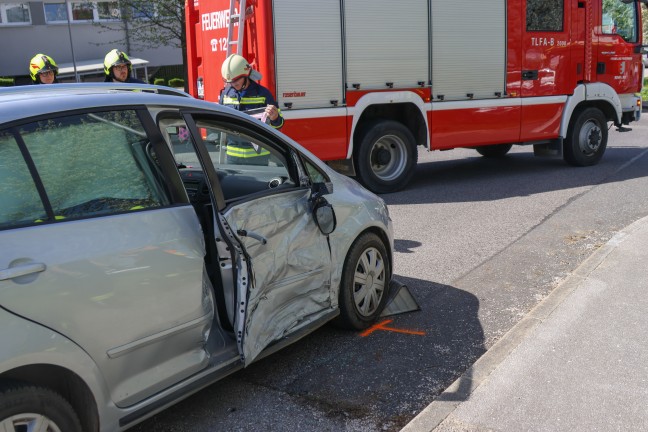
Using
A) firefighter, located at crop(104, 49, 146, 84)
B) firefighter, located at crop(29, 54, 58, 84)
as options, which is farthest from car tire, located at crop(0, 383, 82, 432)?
firefighter, located at crop(29, 54, 58, 84)

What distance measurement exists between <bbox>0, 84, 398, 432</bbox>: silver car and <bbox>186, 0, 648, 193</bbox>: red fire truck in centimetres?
487

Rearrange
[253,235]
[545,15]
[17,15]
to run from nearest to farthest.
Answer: [253,235] → [545,15] → [17,15]

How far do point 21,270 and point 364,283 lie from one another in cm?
258

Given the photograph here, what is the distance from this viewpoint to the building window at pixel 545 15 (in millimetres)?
10992

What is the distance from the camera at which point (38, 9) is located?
3111 centimetres

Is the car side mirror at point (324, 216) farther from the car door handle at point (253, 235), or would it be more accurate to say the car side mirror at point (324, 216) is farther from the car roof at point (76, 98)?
the car roof at point (76, 98)

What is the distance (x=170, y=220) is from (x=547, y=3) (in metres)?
9.48

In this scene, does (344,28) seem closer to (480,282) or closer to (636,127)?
(480,282)

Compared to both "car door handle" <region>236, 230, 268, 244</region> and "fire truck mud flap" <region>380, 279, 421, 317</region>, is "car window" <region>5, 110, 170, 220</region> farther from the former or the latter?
"fire truck mud flap" <region>380, 279, 421, 317</region>

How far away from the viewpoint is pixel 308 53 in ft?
29.8

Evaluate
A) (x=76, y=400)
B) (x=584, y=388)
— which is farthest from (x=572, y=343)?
(x=76, y=400)

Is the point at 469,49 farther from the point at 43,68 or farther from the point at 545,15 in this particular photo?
the point at 43,68

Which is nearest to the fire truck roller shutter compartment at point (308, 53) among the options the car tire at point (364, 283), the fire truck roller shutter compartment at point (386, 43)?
the fire truck roller shutter compartment at point (386, 43)

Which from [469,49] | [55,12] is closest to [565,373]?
[469,49]
